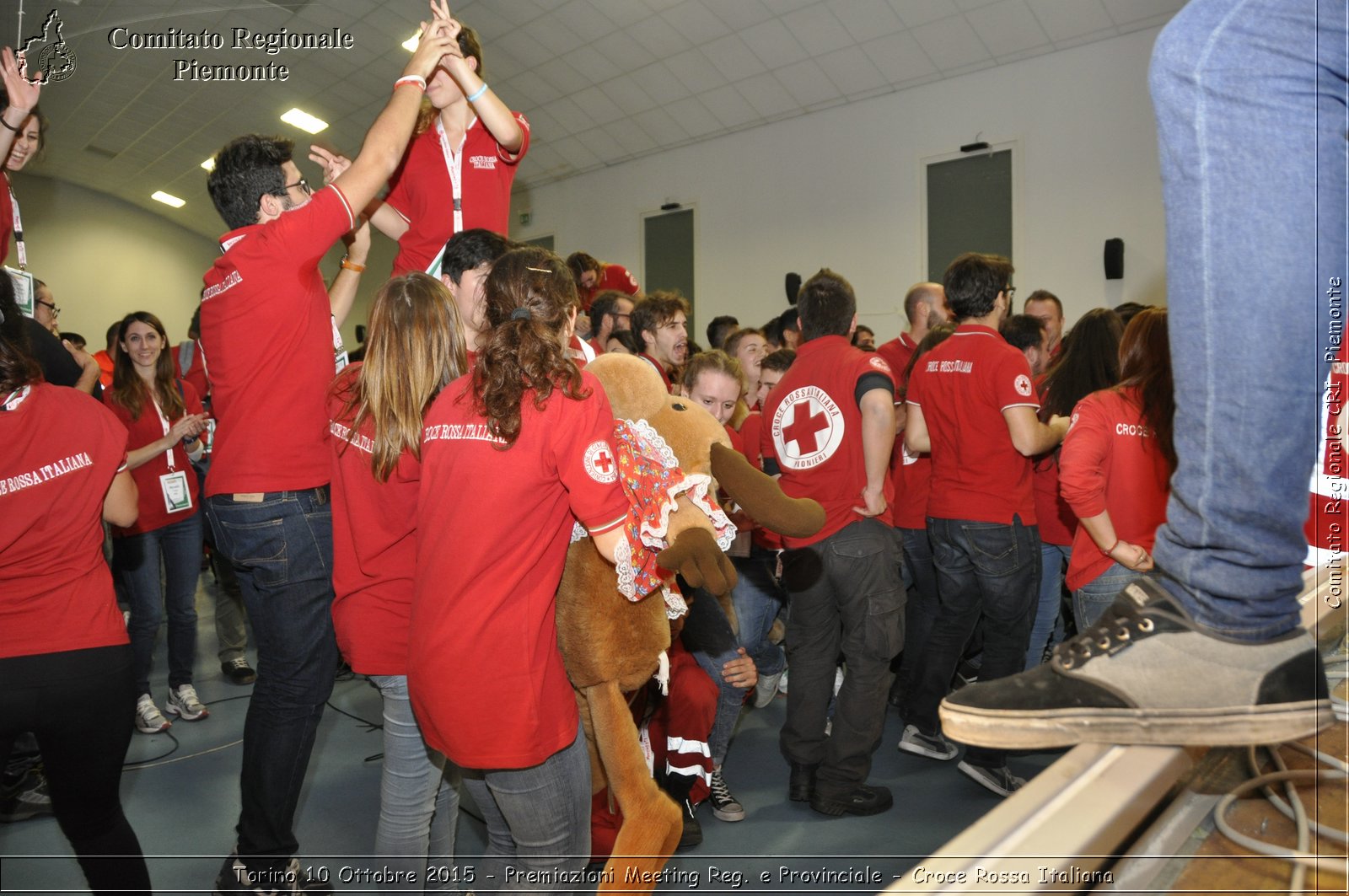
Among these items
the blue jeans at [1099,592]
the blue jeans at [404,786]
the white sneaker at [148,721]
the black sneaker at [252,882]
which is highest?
the blue jeans at [1099,592]

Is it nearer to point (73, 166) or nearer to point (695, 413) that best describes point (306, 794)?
point (695, 413)

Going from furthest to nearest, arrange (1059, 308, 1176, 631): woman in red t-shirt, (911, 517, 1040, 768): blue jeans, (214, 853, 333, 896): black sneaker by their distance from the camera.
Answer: (911, 517, 1040, 768): blue jeans → (1059, 308, 1176, 631): woman in red t-shirt → (214, 853, 333, 896): black sneaker

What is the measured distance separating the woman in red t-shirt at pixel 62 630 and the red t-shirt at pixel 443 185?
1.13 meters

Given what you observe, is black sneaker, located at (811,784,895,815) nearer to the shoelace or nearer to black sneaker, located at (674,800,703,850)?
black sneaker, located at (674,800,703,850)

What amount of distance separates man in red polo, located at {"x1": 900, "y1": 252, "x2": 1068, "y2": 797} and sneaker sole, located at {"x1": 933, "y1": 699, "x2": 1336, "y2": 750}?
2621 mm

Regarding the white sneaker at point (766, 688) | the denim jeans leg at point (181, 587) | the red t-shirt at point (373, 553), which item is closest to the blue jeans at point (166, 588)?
the denim jeans leg at point (181, 587)

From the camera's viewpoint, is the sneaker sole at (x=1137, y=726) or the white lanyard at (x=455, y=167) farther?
the white lanyard at (x=455, y=167)

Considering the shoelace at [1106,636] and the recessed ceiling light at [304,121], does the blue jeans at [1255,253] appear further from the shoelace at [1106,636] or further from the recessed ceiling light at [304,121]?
the recessed ceiling light at [304,121]

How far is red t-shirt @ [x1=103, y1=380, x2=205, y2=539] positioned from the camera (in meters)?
4.27

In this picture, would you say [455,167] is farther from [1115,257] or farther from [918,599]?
[1115,257]

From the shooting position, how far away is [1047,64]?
28.7 ft

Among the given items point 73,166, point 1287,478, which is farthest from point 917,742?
point 73,166

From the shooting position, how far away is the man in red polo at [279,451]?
89.9 inches

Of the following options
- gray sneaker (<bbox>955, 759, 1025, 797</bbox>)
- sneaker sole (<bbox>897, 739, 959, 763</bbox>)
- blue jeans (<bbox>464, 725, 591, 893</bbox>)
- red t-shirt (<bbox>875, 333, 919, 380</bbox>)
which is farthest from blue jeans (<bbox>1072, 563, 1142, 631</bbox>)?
red t-shirt (<bbox>875, 333, 919, 380</bbox>)
